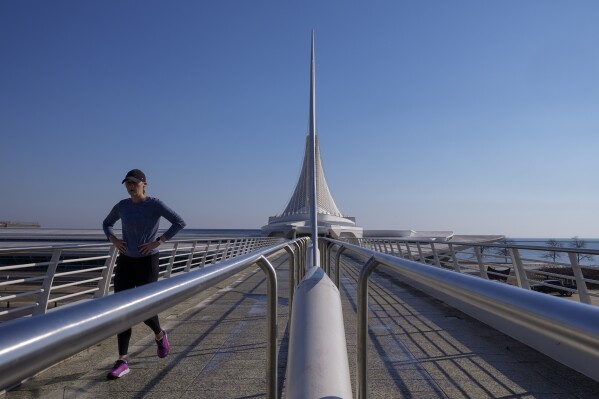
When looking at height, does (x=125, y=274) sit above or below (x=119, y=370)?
above

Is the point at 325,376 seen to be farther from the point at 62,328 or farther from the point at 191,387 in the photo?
the point at 191,387

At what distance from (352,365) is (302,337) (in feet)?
6.23

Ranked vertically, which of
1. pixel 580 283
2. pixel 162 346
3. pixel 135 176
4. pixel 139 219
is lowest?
pixel 162 346

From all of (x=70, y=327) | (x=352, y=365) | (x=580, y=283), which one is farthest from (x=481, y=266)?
(x=70, y=327)

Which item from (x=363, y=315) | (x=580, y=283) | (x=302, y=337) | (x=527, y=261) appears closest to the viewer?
(x=302, y=337)

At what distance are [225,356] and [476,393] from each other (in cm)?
181

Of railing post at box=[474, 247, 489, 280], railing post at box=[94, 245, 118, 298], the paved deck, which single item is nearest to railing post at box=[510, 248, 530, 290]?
the paved deck

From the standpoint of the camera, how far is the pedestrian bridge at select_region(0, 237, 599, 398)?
0.59m

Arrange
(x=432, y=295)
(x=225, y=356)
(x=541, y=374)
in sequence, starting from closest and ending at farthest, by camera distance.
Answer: (x=541, y=374) → (x=225, y=356) → (x=432, y=295)

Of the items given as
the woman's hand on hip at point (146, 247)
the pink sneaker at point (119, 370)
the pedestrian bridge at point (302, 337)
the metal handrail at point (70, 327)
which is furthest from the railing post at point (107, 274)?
the metal handrail at point (70, 327)

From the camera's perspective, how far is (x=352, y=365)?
123 inches

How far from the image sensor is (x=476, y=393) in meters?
2.61

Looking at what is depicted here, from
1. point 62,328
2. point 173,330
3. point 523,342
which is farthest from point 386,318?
point 62,328

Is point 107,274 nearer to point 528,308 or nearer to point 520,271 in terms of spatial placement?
point 520,271
